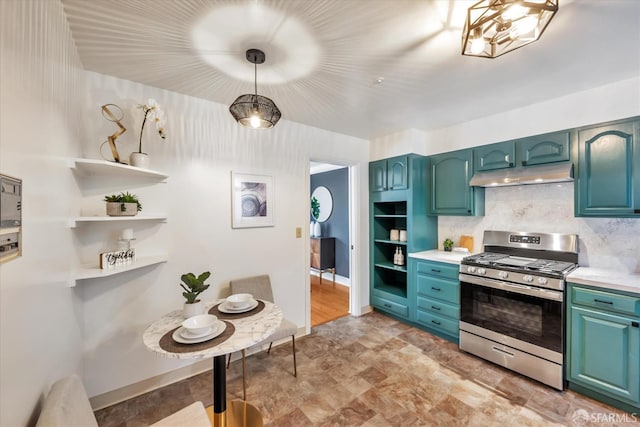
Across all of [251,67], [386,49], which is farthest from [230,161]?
[386,49]

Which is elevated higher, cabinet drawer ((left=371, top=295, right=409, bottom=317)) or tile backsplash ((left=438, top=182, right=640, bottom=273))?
tile backsplash ((left=438, top=182, right=640, bottom=273))

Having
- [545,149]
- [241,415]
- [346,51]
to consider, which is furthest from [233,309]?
[545,149]

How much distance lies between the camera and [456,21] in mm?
1390

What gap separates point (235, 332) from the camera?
1441 millimetres

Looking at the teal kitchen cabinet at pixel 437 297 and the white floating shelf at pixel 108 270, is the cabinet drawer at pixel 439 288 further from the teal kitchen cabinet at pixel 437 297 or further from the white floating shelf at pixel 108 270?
the white floating shelf at pixel 108 270

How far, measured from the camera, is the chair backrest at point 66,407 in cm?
81

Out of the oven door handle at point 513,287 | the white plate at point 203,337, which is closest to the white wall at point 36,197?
the white plate at point 203,337

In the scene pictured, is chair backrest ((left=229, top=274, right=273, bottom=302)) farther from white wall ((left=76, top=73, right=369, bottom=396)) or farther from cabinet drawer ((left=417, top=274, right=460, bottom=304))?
cabinet drawer ((left=417, top=274, right=460, bottom=304))

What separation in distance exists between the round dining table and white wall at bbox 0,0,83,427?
43cm

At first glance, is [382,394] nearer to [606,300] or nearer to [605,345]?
[605,345]

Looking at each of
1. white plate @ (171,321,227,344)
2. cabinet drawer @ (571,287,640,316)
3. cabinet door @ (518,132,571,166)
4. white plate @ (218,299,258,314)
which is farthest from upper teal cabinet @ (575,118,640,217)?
white plate @ (171,321,227,344)

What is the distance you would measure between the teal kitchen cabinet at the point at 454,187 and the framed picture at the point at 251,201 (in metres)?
2.00

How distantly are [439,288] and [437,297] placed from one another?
0.37 ft

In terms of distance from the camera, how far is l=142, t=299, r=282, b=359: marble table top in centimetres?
124
